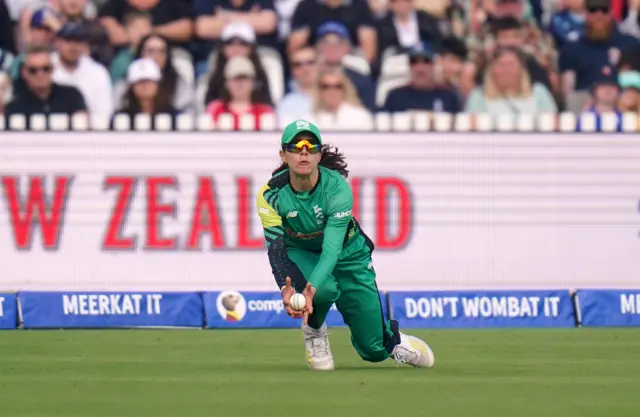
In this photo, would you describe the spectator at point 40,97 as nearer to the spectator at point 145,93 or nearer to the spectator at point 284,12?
the spectator at point 145,93

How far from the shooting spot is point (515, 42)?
757 inches

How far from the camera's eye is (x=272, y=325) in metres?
16.7

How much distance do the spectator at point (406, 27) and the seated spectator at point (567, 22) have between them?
155 centimetres

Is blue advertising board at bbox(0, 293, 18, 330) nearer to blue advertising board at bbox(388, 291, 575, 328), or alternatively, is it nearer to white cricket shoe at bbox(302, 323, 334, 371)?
blue advertising board at bbox(388, 291, 575, 328)

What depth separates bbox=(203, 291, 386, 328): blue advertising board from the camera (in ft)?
54.7

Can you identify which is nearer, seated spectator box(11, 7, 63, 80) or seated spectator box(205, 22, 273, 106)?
seated spectator box(205, 22, 273, 106)

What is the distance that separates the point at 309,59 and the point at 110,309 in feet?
13.2

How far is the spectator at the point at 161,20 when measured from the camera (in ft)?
64.1

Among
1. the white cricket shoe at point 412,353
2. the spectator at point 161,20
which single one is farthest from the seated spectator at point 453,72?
the white cricket shoe at point 412,353

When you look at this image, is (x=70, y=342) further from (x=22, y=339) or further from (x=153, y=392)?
(x=153, y=392)

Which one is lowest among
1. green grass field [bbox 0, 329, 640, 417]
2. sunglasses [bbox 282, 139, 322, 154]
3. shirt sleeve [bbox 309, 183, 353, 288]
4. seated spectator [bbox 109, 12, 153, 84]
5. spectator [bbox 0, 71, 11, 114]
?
green grass field [bbox 0, 329, 640, 417]

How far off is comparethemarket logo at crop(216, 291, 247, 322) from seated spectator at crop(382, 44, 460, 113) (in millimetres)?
3472

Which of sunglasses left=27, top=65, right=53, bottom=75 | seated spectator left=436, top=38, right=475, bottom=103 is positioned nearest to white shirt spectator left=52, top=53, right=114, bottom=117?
sunglasses left=27, top=65, right=53, bottom=75

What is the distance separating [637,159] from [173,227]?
18.6 feet
